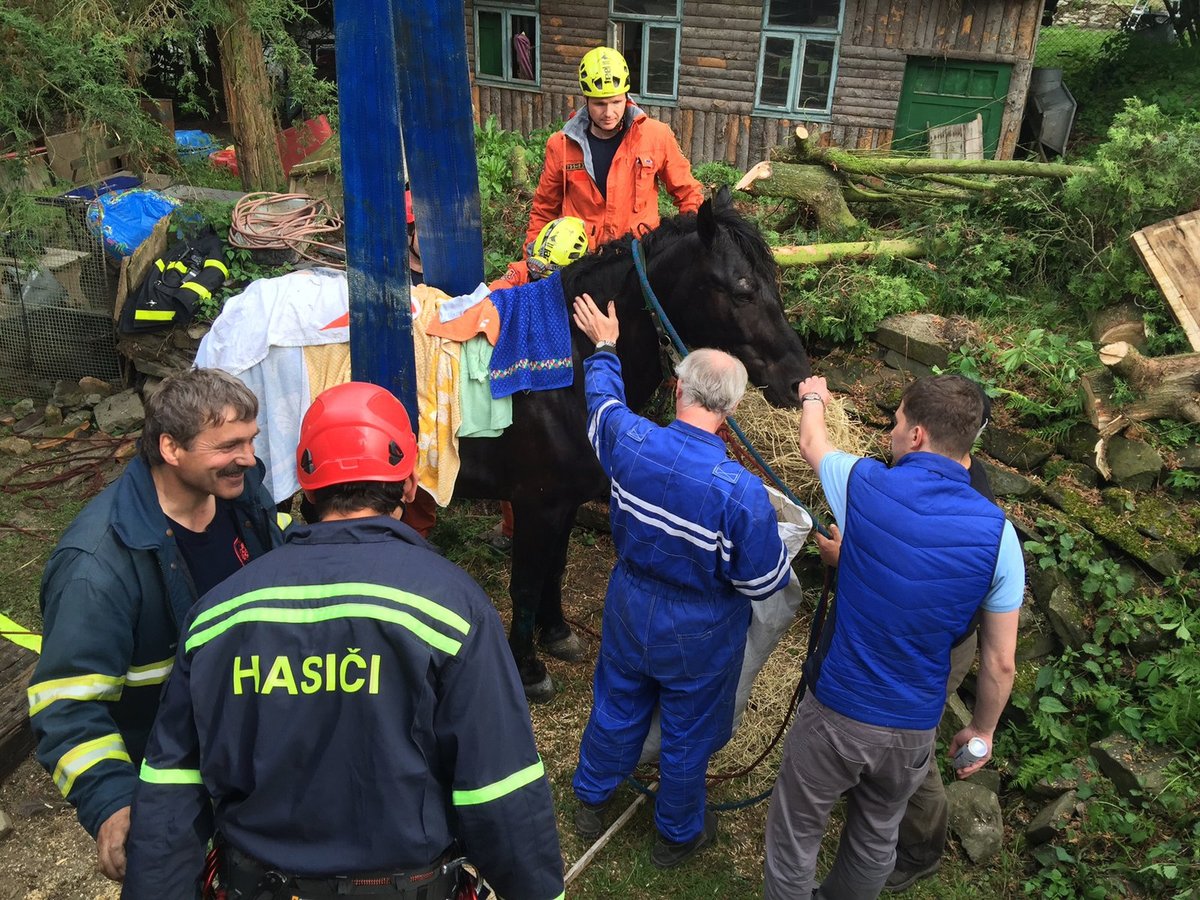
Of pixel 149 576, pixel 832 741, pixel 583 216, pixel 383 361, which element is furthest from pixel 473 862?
pixel 583 216

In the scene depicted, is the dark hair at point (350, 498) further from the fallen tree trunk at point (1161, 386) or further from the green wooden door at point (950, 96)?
the green wooden door at point (950, 96)

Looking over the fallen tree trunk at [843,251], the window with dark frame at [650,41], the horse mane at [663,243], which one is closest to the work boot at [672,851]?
the horse mane at [663,243]

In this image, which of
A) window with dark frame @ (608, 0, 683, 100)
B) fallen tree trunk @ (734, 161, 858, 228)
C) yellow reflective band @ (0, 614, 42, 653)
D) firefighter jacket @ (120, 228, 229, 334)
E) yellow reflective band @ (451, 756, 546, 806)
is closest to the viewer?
yellow reflective band @ (451, 756, 546, 806)

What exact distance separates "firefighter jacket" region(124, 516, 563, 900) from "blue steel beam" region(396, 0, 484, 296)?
254 centimetres

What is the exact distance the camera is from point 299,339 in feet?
13.0

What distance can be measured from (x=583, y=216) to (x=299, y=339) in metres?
2.32

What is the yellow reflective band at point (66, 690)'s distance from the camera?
7.46 feet

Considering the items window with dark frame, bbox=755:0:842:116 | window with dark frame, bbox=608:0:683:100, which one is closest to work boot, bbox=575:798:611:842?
window with dark frame, bbox=755:0:842:116

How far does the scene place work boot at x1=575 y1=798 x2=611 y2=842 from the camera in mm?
3877

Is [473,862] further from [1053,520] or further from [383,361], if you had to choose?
[1053,520]

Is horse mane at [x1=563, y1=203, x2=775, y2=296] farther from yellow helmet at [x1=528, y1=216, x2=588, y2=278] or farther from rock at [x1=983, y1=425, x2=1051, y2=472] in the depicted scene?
rock at [x1=983, y1=425, x2=1051, y2=472]

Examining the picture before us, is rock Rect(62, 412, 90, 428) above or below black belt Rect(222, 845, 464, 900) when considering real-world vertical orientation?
below

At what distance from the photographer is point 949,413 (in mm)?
2828

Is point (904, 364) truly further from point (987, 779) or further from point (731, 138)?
point (731, 138)
